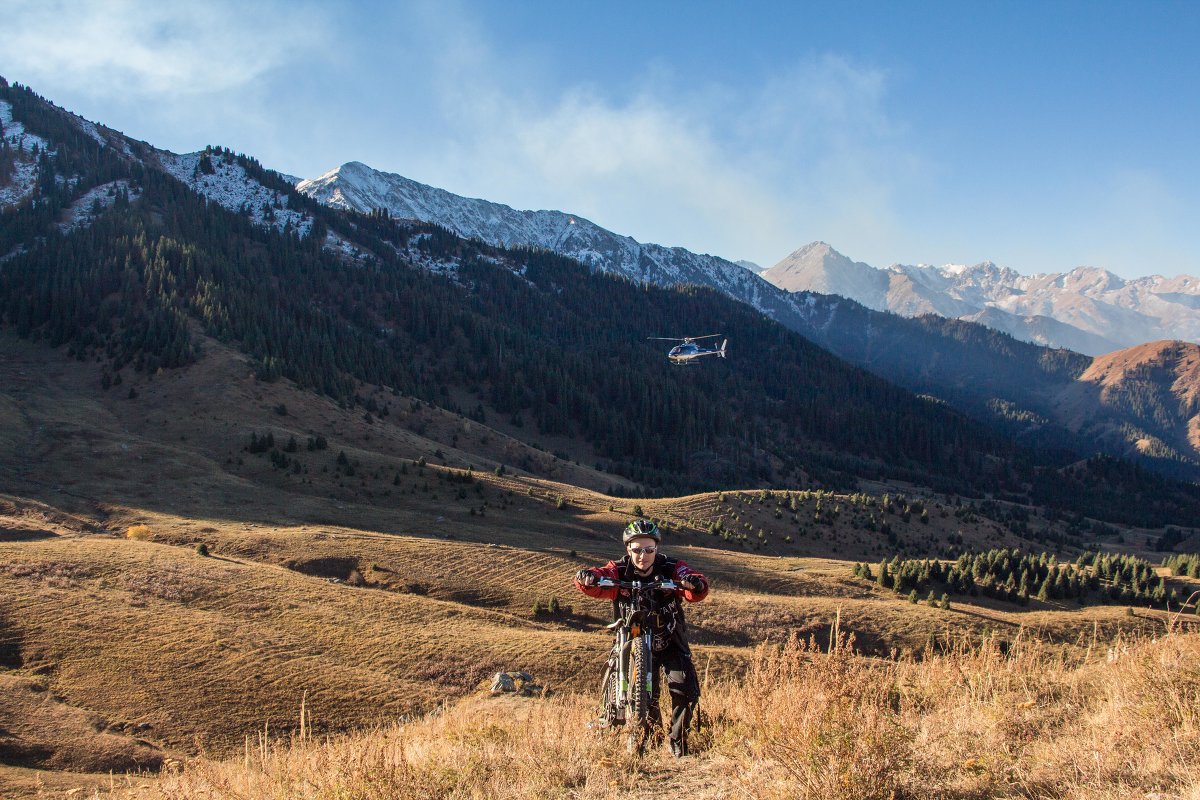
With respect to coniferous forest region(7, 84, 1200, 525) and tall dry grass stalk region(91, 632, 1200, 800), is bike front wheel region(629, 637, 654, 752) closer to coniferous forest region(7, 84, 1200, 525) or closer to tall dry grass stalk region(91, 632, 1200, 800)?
tall dry grass stalk region(91, 632, 1200, 800)

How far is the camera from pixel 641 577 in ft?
28.7

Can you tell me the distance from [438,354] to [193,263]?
60.9m

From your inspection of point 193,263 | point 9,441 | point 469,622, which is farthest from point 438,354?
point 469,622

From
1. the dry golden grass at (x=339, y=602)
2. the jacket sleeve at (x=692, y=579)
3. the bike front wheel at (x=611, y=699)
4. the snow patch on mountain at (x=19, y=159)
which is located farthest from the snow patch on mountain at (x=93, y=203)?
the jacket sleeve at (x=692, y=579)

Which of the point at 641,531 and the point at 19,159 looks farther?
the point at 19,159

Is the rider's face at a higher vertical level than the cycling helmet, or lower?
lower

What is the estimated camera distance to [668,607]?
8508 millimetres

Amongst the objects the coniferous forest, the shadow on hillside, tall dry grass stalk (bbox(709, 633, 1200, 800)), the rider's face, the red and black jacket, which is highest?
the coniferous forest

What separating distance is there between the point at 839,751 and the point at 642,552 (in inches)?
Result: 122

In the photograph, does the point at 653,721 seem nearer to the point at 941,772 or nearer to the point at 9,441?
the point at 941,772

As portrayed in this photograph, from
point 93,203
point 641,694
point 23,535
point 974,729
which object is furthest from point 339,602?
point 93,203

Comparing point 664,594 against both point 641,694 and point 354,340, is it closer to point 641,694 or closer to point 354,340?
point 641,694

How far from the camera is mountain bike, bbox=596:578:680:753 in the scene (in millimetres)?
8320

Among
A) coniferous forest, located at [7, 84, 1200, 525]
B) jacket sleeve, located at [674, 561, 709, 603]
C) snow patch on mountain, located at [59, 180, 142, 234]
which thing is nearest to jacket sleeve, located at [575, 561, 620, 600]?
jacket sleeve, located at [674, 561, 709, 603]
